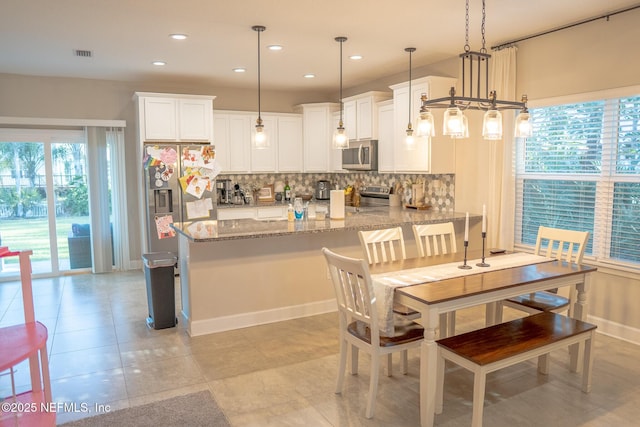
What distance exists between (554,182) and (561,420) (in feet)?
8.17

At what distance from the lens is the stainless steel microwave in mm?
6195

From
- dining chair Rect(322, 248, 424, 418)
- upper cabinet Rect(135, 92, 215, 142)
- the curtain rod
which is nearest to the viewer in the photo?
dining chair Rect(322, 248, 424, 418)

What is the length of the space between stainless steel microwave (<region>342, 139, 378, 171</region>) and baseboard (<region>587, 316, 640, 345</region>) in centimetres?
315

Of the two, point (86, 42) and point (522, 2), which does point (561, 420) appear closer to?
point (522, 2)

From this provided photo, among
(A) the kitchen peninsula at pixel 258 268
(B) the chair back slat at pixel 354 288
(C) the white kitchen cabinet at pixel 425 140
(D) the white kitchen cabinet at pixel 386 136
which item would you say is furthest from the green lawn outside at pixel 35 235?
(B) the chair back slat at pixel 354 288

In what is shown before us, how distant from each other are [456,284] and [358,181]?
183 inches

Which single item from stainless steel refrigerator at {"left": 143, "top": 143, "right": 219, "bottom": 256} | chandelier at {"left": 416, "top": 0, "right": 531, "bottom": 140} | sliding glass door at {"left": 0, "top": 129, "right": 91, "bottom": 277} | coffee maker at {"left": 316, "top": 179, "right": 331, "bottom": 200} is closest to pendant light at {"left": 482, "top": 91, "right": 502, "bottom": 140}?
chandelier at {"left": 416, "top": 0, "right": 531, "bottom": 140}

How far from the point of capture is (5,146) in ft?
19.9

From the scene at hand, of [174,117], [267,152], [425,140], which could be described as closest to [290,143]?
[267,152]

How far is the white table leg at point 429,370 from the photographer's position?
253cm

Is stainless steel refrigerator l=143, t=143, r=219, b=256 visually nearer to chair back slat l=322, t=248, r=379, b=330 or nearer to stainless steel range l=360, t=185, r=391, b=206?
stainless steel range l=360, t=185, r=391, b=206

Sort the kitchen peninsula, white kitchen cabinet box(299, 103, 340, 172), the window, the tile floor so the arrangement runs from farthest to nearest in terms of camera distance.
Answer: white kitchen cabinet box(299, 103, 340, 172), the kitchen peninsula, the window, the tile floor

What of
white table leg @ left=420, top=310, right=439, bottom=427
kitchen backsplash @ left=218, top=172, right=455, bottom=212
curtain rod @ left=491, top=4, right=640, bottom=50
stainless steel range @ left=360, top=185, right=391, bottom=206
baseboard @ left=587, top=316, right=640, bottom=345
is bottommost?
baseboard @ left=587, top=316, right=640, bottom=345

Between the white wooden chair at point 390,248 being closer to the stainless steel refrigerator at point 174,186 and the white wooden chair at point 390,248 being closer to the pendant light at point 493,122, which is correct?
the pendant light at point 493,122
